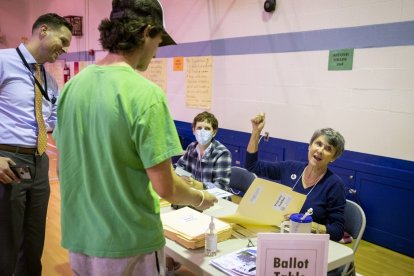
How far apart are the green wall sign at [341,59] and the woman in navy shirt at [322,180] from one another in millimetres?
1365

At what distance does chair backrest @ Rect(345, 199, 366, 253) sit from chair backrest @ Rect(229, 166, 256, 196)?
69 centimetres

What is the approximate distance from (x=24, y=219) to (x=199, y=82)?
296 cm

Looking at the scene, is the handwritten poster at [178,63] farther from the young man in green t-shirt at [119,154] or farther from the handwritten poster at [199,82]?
the young man in green t-shirt at [119,154]

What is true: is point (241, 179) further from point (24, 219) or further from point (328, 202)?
point (24, 219)

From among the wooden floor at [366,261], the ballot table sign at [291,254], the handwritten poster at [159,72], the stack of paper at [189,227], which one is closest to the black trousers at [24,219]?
the wooden floor at [366,261]

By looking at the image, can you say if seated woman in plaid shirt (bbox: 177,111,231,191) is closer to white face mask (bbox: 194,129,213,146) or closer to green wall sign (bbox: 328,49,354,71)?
white face mask (bbox: 194,129,213,146)

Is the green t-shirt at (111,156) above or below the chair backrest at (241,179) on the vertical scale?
above

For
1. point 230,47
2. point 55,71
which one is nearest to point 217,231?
point 230,47

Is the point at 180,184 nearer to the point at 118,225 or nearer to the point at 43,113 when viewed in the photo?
the point at 118,225

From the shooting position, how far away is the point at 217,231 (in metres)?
1.49

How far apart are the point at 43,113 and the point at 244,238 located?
4.44 feet

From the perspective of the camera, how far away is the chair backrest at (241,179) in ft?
8.43

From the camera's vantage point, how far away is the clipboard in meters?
1.57

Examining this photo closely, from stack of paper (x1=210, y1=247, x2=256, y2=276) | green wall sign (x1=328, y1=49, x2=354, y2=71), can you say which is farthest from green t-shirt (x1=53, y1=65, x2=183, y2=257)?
green wall sign (x1=328, y1=49, x2=354, y2=71)
